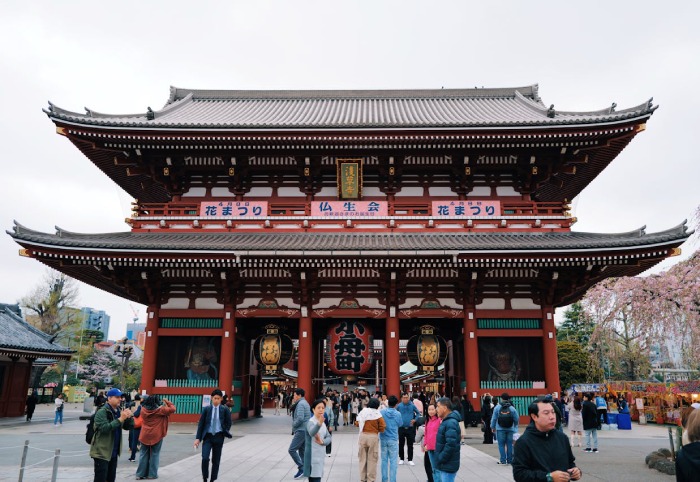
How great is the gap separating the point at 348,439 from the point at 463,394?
5138 mm

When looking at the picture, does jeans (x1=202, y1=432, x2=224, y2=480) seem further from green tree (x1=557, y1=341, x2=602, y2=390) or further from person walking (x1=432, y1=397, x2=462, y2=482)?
green tree (x1=557, y1=341, x2=602, y2=390)

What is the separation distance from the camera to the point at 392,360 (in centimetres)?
1780

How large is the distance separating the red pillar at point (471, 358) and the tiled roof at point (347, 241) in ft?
10.3

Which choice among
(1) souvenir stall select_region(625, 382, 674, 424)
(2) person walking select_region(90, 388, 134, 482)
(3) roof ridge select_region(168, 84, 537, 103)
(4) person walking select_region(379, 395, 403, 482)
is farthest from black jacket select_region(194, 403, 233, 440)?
(3) roof ridge select_region(168, 84, 537, 103)

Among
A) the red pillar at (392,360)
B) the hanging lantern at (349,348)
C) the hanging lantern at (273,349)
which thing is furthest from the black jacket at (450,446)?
the hanging lantern at (273,349)

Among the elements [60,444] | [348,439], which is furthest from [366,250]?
[60,444]

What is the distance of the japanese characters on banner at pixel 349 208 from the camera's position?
Answer: 19109 millimetres

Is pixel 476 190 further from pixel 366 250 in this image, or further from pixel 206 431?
pixel 206 431

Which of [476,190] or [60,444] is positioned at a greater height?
[476,190]

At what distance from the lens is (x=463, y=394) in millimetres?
18297

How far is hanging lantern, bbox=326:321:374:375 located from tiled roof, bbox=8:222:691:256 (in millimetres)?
3476

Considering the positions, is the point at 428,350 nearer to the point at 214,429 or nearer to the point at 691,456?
the point at 214,429

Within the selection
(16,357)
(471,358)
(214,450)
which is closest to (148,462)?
(214,450)

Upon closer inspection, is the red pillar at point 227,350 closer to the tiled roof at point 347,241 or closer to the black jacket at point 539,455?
the tiled roof at point 347,241
